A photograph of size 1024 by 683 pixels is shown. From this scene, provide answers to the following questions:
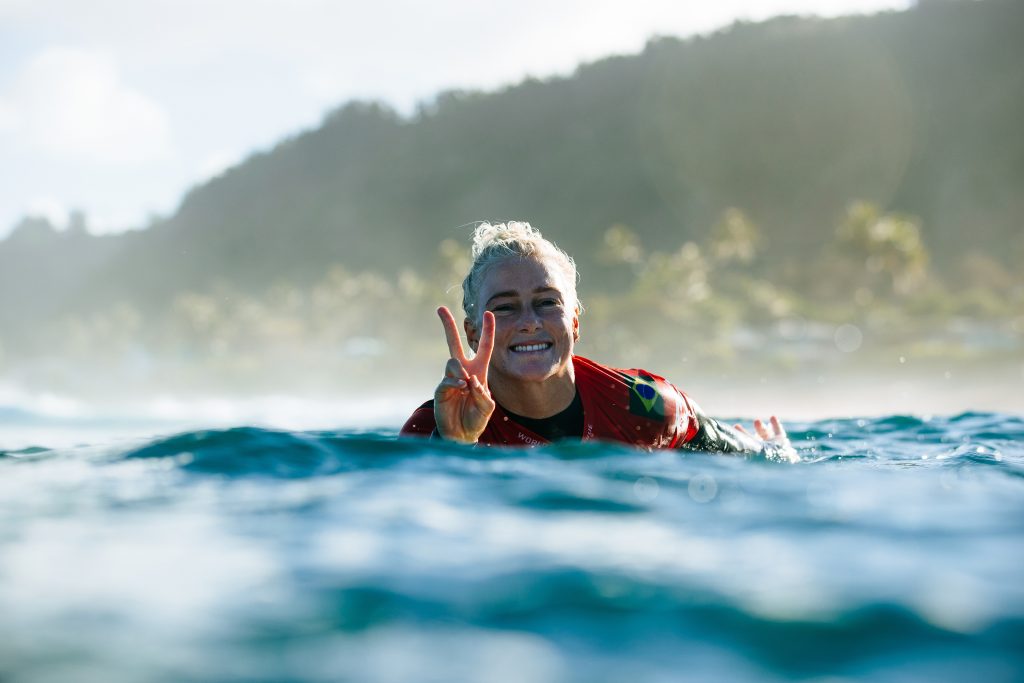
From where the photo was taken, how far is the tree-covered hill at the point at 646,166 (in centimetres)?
7788

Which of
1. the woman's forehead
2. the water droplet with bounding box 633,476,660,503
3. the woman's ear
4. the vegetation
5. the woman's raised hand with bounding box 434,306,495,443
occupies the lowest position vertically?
the water droplet with bounding box 633,476,660,503

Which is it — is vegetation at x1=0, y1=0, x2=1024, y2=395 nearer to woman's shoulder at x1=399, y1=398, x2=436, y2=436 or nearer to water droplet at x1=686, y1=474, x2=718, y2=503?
woman's shoulder at x1=399, y1=398, x2=436, y2=436

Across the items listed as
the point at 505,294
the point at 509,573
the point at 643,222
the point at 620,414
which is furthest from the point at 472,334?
the point at 643,222

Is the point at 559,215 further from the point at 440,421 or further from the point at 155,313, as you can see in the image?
the point at 440,421

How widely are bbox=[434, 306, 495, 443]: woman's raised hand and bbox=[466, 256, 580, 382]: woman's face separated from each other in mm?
294

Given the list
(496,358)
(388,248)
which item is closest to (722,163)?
(388,248)

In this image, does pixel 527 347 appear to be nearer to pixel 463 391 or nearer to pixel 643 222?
pixel 463 391

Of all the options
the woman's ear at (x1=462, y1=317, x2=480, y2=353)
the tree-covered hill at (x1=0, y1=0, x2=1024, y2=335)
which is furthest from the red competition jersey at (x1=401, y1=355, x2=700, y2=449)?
the tree-covered hill at (x1=0, y1=0, x2=1024, y2=335)

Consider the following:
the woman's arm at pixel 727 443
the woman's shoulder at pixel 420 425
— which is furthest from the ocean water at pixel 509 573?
the woman's arm at pixel 727 443

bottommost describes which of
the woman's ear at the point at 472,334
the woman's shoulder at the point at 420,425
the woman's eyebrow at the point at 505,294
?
the woman's shoulder at the point at 420,425

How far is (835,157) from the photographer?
274 feet

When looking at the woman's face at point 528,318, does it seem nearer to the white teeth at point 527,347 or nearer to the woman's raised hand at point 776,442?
the white teeth at point 527,347

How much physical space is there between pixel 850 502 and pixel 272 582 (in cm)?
185

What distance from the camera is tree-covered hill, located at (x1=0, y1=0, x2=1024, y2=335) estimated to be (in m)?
A: 77.9
